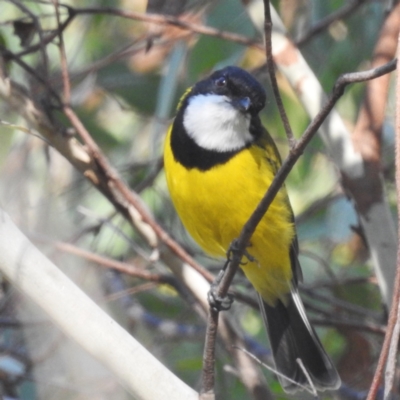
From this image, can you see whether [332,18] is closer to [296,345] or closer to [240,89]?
[240,89]

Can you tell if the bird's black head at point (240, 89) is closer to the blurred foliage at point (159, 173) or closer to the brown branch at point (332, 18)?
the blurred foliage at point (159, 173)

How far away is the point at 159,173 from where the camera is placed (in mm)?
3125

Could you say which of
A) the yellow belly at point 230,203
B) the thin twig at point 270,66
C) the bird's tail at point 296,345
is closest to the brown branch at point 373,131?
the yellow belly at point 230,203

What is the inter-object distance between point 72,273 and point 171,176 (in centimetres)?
44

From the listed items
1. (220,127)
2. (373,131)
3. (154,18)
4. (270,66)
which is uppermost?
(154,18)

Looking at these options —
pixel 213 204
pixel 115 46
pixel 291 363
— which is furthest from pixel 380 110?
pixel 115 46

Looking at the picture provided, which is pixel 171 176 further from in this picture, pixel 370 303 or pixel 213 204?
pixel 370 303

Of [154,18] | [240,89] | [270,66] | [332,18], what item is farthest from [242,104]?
[270,66]

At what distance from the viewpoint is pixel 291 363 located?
8.29ft

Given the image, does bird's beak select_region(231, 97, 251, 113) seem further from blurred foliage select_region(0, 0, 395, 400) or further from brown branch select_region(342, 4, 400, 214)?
blurred foliage select_region(0, 0, 395, 400)

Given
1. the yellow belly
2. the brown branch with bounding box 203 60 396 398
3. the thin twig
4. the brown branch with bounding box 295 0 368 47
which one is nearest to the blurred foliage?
the brown branch with bounding box 295 0 368 47

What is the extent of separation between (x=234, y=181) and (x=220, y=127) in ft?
0.58

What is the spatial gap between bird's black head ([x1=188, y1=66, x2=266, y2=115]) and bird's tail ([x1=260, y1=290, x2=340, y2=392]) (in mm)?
656

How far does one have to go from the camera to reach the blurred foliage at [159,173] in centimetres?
283
